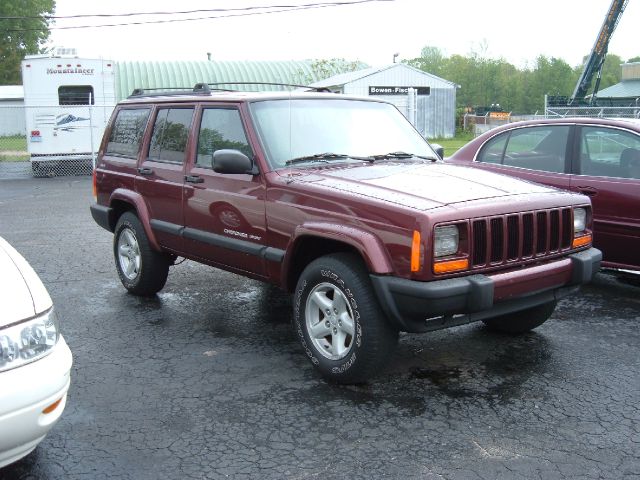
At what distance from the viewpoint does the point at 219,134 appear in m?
5.54

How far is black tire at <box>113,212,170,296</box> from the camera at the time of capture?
6.40 m

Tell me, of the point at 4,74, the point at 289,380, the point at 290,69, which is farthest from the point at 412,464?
the point at 4,74

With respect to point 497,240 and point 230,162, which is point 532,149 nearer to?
point 497,240

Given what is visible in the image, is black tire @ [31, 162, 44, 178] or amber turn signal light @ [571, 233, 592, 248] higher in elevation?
amber turn signal light @ [571, 233, 592, 248]

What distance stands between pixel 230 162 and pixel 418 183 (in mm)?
1297

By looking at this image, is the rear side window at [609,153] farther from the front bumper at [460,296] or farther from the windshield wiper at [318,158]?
the windshield wiper at [318,158]

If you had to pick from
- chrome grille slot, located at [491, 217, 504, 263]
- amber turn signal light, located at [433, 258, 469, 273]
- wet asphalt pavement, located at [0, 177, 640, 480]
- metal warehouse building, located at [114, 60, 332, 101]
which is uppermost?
metal warehouse building, located at [114, 60, 332, 101]

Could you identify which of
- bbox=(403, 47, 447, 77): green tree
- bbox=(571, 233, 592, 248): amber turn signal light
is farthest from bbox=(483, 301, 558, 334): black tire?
bbox=(403, 47, 447, 77): green tree

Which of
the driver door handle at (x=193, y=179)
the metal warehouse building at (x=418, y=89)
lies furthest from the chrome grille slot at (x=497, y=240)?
the metal warehouse building at (x=418, y=89)

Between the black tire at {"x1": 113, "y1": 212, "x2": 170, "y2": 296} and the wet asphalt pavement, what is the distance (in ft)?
0.62

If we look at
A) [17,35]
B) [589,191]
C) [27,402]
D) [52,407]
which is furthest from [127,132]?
[17,35]

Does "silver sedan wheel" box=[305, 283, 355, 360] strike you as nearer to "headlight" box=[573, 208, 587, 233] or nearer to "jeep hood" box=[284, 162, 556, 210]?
"jeep hood" box=[284, 162, 556, 210]

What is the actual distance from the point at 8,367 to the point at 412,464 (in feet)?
6.31

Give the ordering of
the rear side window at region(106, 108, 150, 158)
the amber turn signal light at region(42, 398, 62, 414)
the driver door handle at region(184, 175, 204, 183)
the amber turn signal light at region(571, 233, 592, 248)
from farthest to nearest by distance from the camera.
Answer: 1. the rear side window at region(106, 108, 150, 158)
2. the driver door handle at region(184, 175, 204, 183)
3. the amber turn signal light at region(571, 233, 592, 248)
4. the amber turn signal light at region(42, 398, 62, 414)
